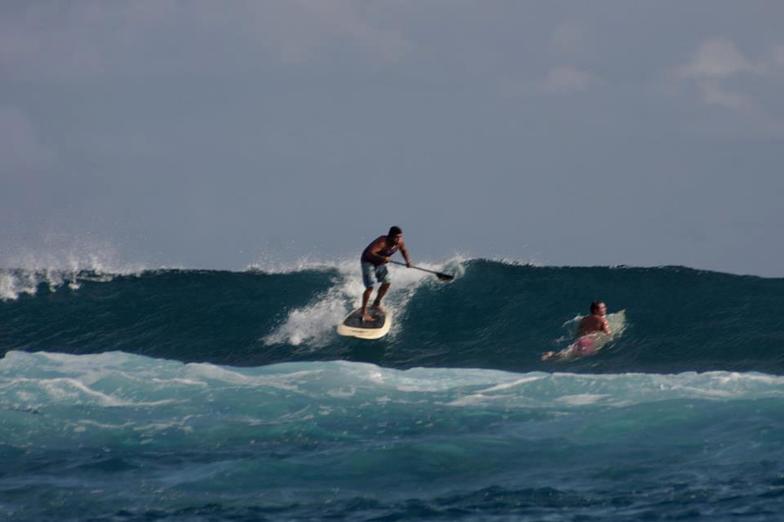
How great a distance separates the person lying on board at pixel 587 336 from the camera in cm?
1839

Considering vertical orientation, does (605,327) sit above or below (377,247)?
below

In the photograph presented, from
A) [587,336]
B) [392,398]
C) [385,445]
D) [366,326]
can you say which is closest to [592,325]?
[587,336]

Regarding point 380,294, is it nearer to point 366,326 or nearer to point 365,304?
point 365,304

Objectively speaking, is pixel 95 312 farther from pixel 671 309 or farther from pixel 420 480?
pixel 420 480

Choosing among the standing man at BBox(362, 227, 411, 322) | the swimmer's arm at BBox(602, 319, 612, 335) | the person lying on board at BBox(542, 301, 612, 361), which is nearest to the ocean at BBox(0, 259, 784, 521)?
the person lying on board at BBox(542, 301, 612, 361)

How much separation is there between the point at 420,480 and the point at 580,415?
9.41 feet

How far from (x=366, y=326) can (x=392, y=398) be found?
410 centimetres

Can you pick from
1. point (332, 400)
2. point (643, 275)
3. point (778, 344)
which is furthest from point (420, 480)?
point (643, 275)

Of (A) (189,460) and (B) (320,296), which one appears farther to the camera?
(B) (320,296)

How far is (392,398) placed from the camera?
15.3 meters

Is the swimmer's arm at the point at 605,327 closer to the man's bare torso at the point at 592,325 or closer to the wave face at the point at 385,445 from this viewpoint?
the man's bare torso at the point at 592,325

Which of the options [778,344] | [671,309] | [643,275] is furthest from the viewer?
[643,275]

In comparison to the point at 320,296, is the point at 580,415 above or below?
below

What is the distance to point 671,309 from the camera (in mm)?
20625
